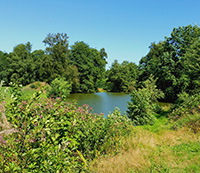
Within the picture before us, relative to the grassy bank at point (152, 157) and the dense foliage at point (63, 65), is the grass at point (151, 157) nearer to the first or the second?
the grassy bank at point (152, 157)

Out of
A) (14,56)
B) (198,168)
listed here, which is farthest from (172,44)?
(14,56)

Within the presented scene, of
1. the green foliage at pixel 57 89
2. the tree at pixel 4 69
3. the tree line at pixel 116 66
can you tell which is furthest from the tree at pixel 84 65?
the green foliage at pixel 57 89

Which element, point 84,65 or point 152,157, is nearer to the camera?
point 152,157

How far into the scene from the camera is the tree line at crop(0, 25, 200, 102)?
Answer: 21.3 m

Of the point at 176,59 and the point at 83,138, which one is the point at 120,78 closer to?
the point at 176,59

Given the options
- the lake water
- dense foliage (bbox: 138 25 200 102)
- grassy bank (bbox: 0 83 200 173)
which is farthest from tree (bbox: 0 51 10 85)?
grassy bank (bbox: 0 83 200 173)

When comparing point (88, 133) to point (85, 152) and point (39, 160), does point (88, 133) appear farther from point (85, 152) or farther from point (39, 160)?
point (39, 160)

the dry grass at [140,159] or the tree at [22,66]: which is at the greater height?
the tree at [22,66]

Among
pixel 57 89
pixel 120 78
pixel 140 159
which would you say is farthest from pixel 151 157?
pixel 120 78

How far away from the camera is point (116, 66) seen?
51.3m

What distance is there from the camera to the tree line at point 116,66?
840 inches

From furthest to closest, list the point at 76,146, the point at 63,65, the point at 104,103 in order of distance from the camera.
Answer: the point at 63,65, the point at 104,103, the point at 76,146

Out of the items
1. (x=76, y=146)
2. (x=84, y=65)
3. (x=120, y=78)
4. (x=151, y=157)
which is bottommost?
(x=151, y=157)

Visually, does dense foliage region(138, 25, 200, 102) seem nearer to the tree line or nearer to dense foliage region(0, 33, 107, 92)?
the tree line
